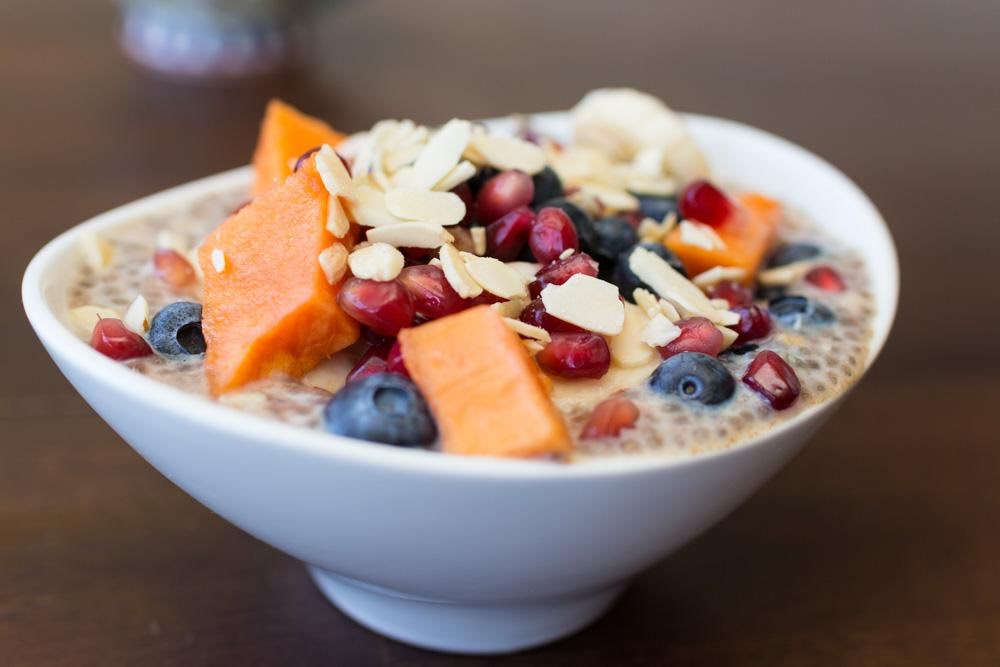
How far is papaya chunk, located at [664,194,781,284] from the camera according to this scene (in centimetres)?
135

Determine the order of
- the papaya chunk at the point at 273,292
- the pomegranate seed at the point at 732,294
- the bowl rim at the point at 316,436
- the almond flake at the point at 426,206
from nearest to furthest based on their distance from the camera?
1. the bowl rim at the point at 316,436
2. the papaya chunk at the point at 273,292
3. the almond flake at the point at 426,206
4. the pomegranate seed at the point at 732,294

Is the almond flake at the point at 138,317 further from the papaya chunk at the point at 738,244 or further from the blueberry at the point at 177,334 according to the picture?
the papaya chunk at the point at 738,244

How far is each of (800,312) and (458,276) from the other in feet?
1.26

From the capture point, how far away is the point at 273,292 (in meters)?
1.08

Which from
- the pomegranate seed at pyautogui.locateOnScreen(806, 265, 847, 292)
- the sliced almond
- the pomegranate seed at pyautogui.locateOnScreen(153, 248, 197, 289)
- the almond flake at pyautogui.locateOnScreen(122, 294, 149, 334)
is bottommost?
the pomegranate seed at pyautogui.locateOnScreen(153, 248, 197, 289)

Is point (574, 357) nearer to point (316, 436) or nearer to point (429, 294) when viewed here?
point (429, 294)

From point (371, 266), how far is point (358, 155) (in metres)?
0.26

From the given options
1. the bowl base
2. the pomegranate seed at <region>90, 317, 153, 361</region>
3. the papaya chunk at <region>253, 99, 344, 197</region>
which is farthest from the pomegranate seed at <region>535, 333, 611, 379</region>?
the papaya chunk at <region>253, 99, 344, 197</region>

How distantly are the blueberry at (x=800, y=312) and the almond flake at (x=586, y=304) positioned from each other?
210mm

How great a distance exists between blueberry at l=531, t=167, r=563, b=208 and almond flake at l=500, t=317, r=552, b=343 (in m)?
0.25

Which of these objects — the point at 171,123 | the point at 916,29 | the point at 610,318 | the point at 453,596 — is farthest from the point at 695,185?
the point at 916,29

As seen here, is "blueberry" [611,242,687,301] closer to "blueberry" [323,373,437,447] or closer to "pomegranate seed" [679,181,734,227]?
"pomegranate seed" [679,181,734,227]

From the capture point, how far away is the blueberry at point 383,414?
0.95m

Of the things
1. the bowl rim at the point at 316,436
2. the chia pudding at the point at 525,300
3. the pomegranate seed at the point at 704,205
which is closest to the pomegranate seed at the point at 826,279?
the chia pudding at the point at 525,300
